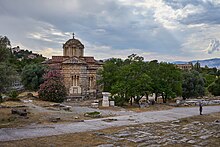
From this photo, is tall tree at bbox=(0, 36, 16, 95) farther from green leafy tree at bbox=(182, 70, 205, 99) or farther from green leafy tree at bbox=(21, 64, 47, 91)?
green leafy tree at bbox=(182, 70, 205, 99)

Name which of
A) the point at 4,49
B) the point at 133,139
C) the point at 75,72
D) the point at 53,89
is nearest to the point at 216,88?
the point at 75,72

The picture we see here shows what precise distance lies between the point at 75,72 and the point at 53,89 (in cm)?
1975

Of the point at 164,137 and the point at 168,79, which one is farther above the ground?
the point at 168,79

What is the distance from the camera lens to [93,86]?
57781 mm

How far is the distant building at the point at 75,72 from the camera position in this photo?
5334 centimetres

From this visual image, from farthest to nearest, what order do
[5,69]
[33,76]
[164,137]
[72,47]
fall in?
[72,47]
[33,76]
[5,69]
[164,137]

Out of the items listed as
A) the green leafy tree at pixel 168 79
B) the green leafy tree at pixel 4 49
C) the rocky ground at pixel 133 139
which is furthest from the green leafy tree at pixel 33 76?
the rocky ground at pixel 133 139

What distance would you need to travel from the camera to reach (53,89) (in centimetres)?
3394

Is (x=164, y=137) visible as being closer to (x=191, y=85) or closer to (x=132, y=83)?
(x=132, y=83)

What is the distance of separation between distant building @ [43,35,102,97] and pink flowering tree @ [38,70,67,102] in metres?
16.5

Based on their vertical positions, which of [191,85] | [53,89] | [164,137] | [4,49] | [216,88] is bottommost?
[164,137]

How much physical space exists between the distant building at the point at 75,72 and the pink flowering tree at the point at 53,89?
16494 mm

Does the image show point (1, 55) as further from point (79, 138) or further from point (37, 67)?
point (37, 67)

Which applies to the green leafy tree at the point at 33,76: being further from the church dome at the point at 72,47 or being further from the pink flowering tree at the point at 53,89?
the pink flowering tree at the point at 53,89
